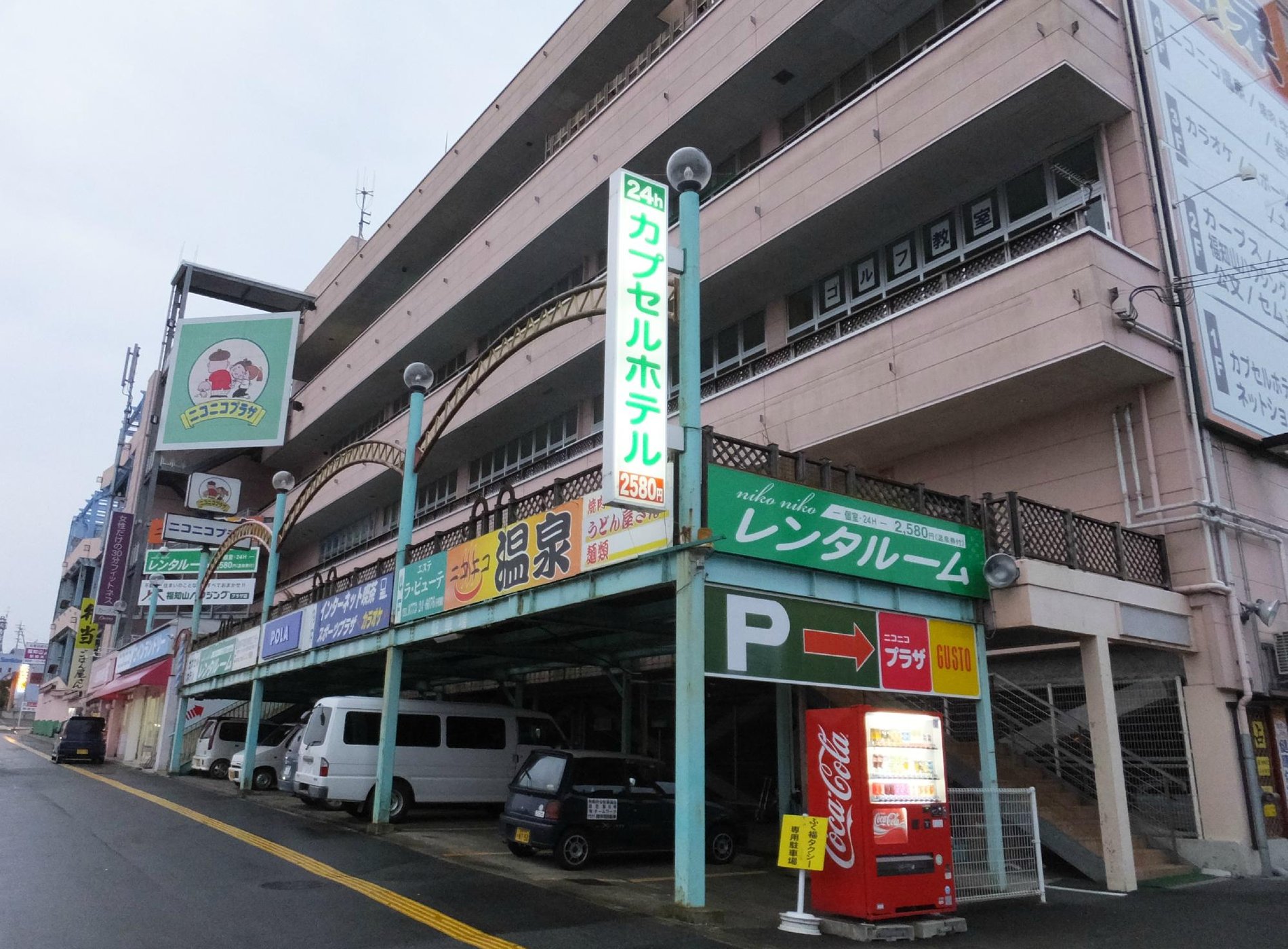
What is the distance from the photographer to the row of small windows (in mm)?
16141

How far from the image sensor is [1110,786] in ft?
37.8

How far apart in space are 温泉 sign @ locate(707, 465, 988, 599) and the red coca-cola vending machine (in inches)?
81.2

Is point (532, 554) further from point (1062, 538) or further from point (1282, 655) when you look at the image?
point (1282, 655)

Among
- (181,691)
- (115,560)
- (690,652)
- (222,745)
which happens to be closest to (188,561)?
(115,560)

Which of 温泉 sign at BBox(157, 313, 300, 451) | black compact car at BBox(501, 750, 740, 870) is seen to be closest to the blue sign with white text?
black compact car at BBox(501, 750, 740, 870)

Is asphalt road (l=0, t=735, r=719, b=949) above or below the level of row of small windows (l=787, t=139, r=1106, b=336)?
below

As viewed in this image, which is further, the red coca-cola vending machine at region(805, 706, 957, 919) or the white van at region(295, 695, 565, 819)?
the white van at region(295, 695, 565, 819)

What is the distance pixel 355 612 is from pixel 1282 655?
16.0 m

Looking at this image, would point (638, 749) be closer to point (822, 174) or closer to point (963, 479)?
point (963, 479)

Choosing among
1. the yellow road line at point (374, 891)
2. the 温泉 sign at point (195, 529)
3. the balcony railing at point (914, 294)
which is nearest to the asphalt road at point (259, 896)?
the yellow road line at point (374, 891)

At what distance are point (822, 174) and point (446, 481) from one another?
854 inches

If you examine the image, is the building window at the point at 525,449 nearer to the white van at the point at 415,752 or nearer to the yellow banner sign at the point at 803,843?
the white van at the point at 415,752

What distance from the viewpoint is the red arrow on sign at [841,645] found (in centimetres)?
1066

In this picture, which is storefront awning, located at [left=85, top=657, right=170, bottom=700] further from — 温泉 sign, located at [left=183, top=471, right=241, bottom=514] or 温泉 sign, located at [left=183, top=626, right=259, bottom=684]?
温泉 sign, located at [left=183, top=471, right=241, bottom=514]
